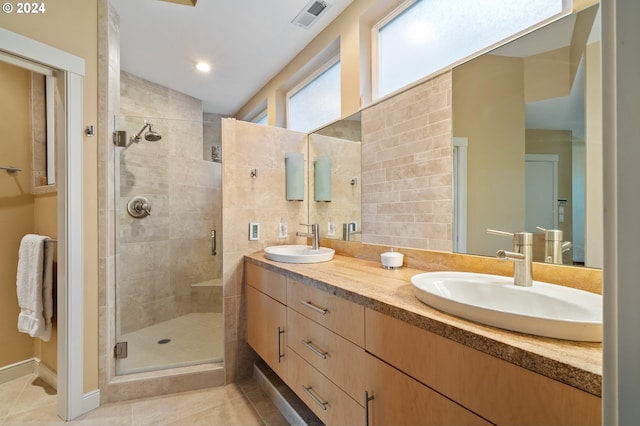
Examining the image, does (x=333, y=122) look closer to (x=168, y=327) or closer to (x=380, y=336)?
(x=380, y=336)

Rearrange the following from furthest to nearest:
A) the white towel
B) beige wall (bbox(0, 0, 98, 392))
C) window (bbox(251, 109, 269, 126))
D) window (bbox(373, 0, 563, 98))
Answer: window (bbox(251, 109, 269, 126)) < the white towel < beige wall (bbox(0, 0, 98, 392)) < window (bbox(373, 0, 563, 98))

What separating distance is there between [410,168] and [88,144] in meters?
1.95

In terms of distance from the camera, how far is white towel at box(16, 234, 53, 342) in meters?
1.86

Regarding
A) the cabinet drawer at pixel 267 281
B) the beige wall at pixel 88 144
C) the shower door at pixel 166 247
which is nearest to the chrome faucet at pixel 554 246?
the cabinet drawer at pixel 267 281

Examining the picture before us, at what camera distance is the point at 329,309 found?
1209 mm

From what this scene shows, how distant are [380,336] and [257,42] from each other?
2542 mm

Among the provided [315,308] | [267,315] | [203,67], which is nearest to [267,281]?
[267,315]

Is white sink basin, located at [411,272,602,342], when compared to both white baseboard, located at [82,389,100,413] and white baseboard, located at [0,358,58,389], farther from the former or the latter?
white baseboard, located at [0,358,58,389]

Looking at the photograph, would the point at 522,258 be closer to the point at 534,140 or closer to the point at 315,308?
the point at 534,140

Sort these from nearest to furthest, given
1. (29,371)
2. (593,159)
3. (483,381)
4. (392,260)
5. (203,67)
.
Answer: (483,381) < (593,159) < (392,260) < (29,371) < (203,67)

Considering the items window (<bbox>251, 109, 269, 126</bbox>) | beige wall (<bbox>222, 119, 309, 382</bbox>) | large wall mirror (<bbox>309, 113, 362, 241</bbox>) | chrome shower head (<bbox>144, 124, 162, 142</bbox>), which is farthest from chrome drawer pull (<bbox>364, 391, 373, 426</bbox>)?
window (<bbox>251, 109, 269, 126</bbox>)

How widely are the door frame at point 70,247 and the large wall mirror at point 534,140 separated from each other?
6.98 feet

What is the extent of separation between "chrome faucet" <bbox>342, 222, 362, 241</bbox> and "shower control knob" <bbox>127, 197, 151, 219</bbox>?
1.64 metres

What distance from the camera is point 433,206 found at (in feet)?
4.88
